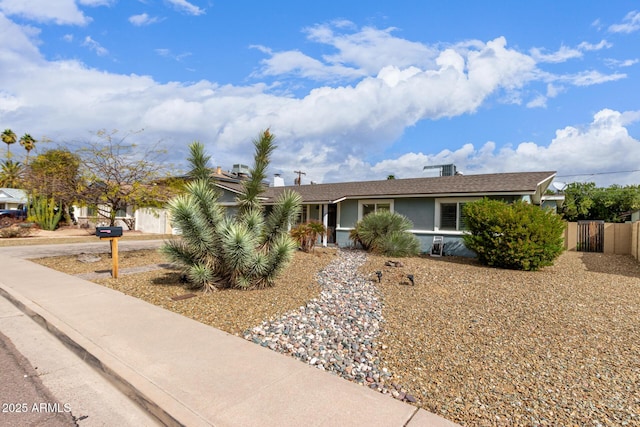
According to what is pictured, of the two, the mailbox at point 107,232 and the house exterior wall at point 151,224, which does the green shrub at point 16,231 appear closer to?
the house exterior wall at point 151,224

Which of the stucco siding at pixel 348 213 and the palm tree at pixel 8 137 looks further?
the palm tree at pixel 8 137

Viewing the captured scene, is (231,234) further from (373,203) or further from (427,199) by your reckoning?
(373,203)

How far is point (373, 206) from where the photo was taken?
16.8 m

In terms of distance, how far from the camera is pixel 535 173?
1466cm

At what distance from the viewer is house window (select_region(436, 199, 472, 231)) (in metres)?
14.3

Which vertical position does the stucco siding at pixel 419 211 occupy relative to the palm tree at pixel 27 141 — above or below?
below

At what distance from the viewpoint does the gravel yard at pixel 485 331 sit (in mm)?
3207

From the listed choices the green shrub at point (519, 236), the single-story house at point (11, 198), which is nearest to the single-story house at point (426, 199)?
the green shrub at point (519, 236)

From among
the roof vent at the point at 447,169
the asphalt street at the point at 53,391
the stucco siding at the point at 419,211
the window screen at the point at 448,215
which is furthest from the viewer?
the roof vent at the point at 447,169

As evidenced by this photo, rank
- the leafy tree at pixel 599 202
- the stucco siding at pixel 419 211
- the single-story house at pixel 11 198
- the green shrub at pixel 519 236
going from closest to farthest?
the green shrub at pixel 519 236 → the stucco siding at pixel 419 211 → the leafy tree at pixel 599 202 → the single-story house at pixel 11 198

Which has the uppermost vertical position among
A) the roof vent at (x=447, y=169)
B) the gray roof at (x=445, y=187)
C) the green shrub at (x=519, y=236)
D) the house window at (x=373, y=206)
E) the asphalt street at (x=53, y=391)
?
the roof vent at (x=447, y=169)

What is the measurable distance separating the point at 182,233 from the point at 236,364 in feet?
13.0

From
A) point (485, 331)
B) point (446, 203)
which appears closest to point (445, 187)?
point (446, 203)

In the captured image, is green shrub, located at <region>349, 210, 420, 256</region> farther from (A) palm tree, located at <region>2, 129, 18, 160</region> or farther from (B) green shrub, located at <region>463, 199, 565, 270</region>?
(A) palm tree, located at <region>2, 129, 18, 160</region>
